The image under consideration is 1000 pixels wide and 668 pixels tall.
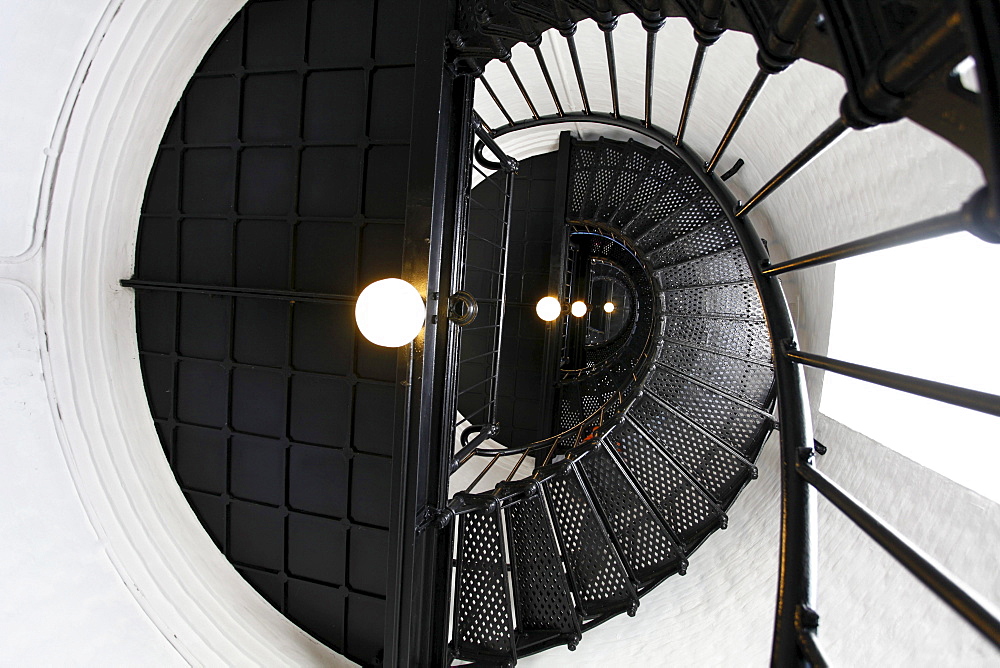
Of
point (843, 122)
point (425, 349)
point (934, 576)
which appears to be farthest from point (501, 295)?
point (934, 576)

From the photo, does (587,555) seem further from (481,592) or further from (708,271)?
(708,271)

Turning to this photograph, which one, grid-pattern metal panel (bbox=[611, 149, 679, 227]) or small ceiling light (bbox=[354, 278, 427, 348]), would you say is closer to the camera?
small ceiling light (bbox=[354, 278, 427, 348])

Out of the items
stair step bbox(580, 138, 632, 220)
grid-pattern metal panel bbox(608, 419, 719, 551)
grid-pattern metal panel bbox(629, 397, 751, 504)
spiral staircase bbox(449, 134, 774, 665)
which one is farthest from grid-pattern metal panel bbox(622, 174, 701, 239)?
grid-pattern metal panel bbox(608, 419, 719, 551)

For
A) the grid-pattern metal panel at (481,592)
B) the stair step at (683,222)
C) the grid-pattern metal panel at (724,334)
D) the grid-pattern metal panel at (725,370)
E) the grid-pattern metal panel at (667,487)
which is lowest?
the grid-pattern metal panel at (481,592)

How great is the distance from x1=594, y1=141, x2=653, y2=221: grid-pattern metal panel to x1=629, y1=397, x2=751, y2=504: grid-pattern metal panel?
8.90ft

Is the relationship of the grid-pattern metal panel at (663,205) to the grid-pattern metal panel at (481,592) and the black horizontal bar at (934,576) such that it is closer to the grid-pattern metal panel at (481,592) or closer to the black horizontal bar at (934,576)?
the grid-pattern metal panel at (481,592)

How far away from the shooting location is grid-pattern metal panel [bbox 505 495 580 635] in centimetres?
391

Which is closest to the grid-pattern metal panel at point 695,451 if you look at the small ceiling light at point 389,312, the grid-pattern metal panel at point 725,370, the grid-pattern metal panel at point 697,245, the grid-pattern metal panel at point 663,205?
the grid-pattern metal panel at point 725,370

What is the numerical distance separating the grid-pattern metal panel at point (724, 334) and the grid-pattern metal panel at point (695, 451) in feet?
3.48

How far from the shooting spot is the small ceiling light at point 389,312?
248cm

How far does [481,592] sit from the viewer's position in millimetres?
3777

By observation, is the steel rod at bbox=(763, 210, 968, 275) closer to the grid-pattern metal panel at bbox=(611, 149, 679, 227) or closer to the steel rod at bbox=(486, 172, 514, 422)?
the steel rod at bbox=(486, 172, 514, 422)

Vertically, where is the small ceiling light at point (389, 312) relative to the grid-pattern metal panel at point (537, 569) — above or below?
above

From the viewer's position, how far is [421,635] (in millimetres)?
3375
